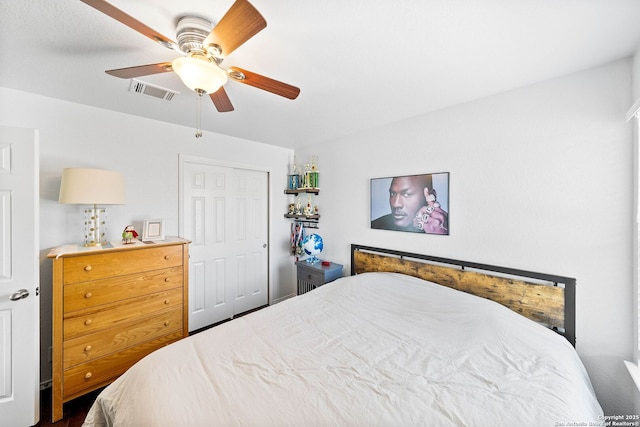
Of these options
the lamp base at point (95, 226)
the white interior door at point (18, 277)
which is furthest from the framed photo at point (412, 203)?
the white interior door at point (18, 277)

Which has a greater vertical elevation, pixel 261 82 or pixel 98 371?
pixel 261 82

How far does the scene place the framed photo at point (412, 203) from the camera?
2.21m

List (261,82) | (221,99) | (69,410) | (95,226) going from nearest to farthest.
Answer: (261,82) → (221,99) → (69,410) → (95,226)

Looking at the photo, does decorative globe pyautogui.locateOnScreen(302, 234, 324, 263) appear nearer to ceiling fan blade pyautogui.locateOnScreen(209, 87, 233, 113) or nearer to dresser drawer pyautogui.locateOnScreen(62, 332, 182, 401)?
dresser drawer pyautogui.locateOnScreen(62, 332, 182, 401)

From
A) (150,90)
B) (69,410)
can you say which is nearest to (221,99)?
(150,90)

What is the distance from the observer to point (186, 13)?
1098 mm

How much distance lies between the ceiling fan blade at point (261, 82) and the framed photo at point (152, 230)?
167cm

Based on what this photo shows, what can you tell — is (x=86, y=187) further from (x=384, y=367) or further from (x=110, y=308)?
(x=384, y=367)

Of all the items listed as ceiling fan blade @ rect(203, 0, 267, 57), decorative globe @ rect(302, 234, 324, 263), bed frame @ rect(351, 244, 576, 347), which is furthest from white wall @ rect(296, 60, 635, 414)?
ceiling fan blade @ rect(203, 0, 267, 57)

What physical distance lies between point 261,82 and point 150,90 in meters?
1.09

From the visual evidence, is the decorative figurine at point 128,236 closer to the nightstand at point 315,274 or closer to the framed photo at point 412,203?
the nightstand at point 315,274

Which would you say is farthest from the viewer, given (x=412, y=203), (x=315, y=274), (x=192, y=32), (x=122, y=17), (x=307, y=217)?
(x=307, y=217)

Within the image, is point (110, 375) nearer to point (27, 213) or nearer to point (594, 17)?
point (27, 213)

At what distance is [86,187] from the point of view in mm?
1787
